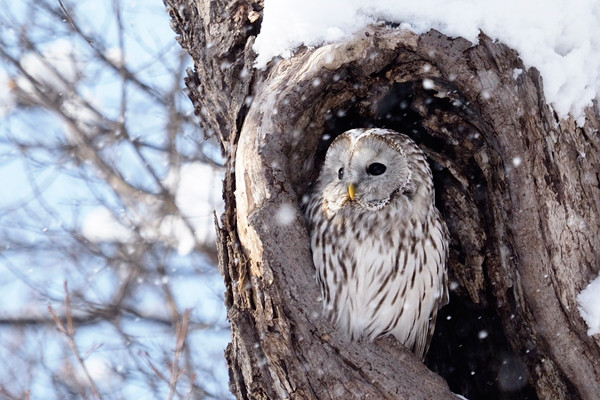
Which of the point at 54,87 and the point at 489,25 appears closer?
the point at 489,25

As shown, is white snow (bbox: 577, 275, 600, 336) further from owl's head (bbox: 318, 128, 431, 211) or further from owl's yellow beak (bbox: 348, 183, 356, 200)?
owl's yellow beak (bbox: 348, 183, 356, 200)

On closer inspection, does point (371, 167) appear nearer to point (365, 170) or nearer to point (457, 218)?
point (365, 170)

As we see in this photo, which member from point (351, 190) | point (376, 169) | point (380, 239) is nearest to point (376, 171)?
point (376, 169)

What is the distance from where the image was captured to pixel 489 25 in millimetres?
3297

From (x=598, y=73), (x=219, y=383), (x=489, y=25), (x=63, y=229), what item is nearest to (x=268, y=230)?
(x=489, y=25)

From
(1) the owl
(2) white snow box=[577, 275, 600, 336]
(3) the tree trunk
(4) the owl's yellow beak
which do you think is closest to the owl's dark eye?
(1) the owl

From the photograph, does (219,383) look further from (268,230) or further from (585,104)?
(585,104)

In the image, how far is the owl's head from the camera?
365cm

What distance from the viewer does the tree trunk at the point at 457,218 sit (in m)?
2.92

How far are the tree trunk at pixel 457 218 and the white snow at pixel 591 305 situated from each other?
0.09ft

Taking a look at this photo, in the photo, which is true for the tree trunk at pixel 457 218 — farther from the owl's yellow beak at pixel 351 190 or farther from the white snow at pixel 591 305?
the owl's yellow beak at pixel 351 190

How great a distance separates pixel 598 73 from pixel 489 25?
0.55 m

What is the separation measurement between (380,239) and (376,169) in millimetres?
371

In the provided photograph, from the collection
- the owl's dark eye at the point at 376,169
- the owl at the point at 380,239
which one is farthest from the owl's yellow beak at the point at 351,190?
the owl's dark eye at the point at 376,169
